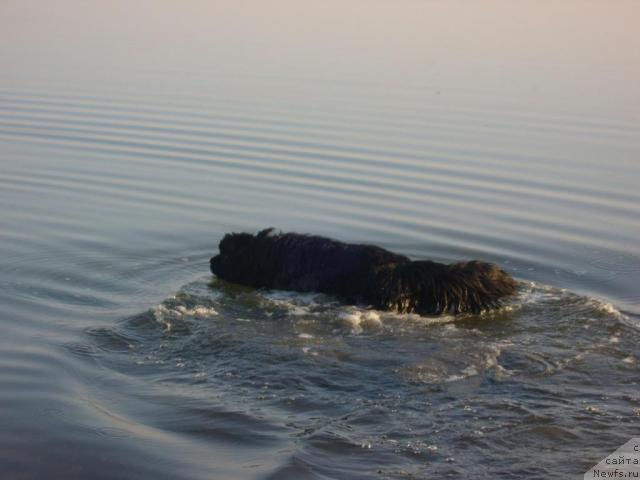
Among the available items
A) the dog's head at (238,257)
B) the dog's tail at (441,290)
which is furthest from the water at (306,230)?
the dog's head at (238,257)

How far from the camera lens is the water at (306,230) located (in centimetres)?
663

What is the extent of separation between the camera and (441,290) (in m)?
9.23

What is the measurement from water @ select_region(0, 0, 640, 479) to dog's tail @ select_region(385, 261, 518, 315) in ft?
0.61

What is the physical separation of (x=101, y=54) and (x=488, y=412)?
806 inches

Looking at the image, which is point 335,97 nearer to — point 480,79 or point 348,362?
point 480,79

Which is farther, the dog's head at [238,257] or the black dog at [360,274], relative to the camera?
the dog's head at [238,257]

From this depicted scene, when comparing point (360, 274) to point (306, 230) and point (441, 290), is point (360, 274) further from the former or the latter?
point (306, 230)

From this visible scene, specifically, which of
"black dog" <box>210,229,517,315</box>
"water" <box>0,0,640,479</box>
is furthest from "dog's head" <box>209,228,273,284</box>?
"water" <box>0,0,640,479</box>

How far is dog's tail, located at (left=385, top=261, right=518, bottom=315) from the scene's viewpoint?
920 cm

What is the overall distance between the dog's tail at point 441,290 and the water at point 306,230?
0.19 meters

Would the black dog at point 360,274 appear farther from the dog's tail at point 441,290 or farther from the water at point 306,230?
the water at point 306,230

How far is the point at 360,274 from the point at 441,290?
2.68 feet

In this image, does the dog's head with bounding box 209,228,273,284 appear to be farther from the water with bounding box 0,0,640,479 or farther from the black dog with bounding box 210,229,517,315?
the water with bounding box 0,0,640,479

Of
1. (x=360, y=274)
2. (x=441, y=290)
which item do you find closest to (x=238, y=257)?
(x=360, y=274)
